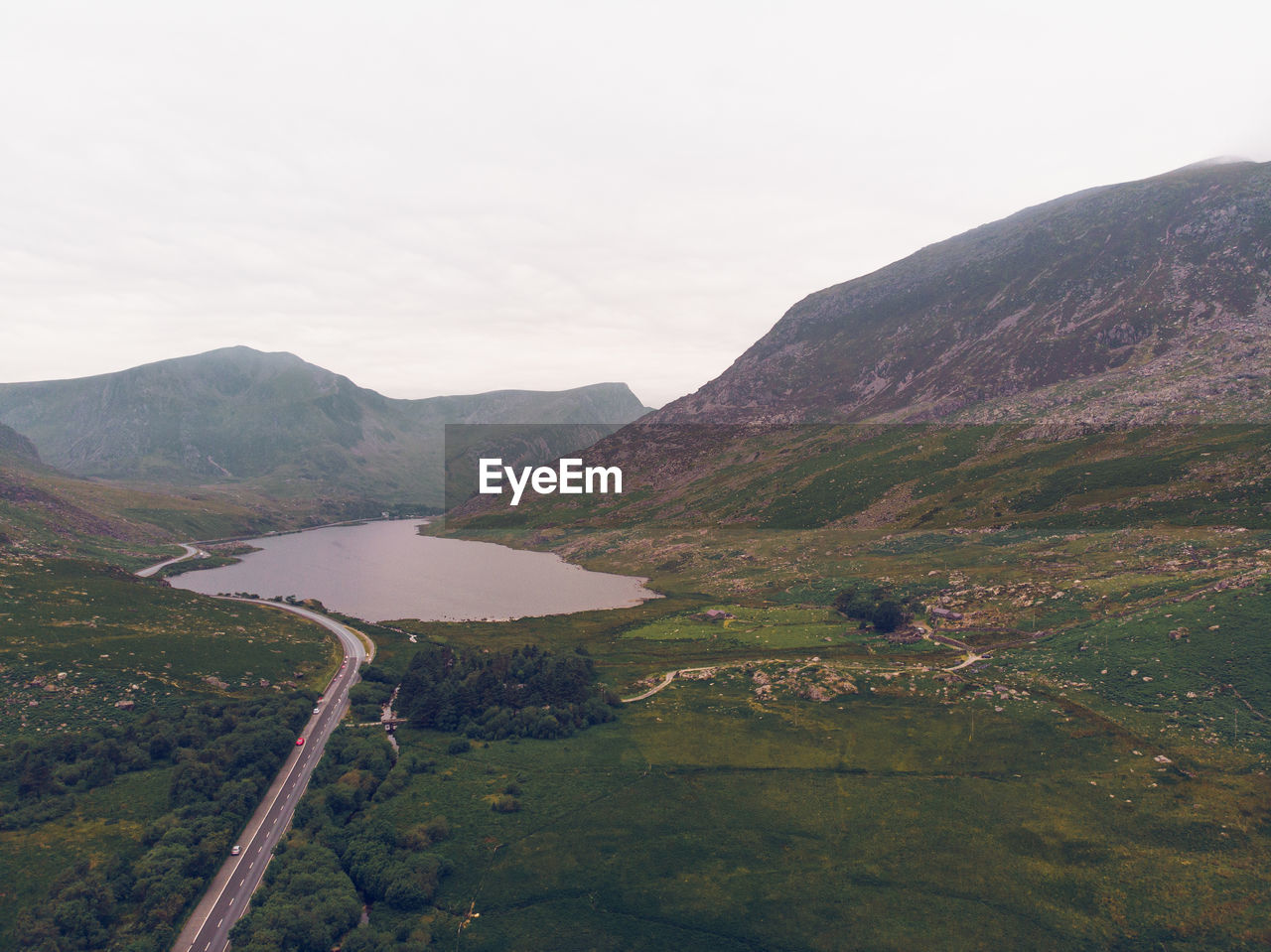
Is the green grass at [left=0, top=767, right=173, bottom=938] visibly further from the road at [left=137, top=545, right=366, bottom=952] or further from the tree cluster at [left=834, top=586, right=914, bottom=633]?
the tree cluster at [left=834, top=586, right=914, bottom=633]

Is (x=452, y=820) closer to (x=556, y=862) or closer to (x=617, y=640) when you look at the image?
(x=556, y=862)

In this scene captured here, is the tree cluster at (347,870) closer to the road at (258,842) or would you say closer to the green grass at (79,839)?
the road at (258,842)

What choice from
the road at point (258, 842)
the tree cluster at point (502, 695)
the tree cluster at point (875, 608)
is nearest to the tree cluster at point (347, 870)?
the road at point (258, 842)

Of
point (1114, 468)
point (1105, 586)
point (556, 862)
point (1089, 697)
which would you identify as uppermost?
point (1114, 468)

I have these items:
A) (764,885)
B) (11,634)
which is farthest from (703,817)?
(11,634)

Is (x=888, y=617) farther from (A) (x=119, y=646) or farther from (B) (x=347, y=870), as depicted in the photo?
(A) (x=119, y=646)

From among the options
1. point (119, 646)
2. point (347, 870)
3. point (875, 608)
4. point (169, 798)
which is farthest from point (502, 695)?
point (875, 608)

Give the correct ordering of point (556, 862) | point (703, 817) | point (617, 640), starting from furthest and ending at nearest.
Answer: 1. point (617, 640)
2. point (703, 817)
3. point (556, 862)
